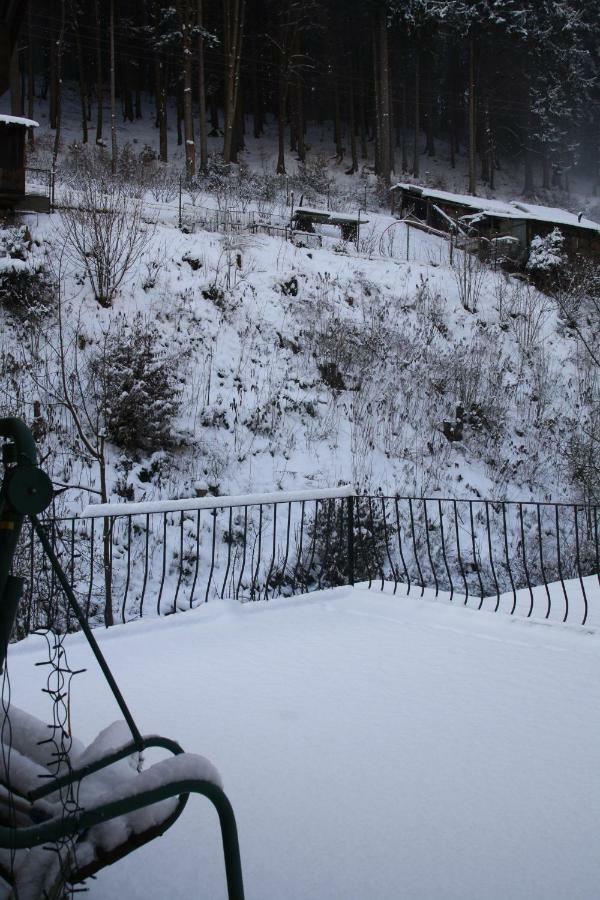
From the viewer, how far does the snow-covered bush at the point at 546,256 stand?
19391 millimetres

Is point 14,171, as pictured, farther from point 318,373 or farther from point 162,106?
point 162,106

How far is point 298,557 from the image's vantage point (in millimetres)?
7637

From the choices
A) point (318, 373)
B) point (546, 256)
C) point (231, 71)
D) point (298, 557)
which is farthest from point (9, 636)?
point (231, 71)

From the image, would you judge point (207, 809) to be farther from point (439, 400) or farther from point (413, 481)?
point (439, 400)

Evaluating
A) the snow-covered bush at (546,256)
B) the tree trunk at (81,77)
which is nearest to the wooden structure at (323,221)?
the snow-covered bush at (546,256)

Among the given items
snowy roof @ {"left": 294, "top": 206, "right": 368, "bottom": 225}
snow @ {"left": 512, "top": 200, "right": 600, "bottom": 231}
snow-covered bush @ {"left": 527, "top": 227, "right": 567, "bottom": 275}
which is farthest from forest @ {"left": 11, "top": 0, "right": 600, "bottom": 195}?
snow-covered bush @ {"left": 527, "top": 227, "right": 567, "bottom": 275}

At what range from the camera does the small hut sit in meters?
13.6

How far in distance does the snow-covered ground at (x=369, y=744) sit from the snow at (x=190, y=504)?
0.91 metres

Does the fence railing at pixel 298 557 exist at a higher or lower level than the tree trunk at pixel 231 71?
Answer: lower

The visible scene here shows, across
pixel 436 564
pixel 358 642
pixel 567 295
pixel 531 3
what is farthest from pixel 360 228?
pixel 358 642

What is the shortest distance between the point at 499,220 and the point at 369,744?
23409 mm

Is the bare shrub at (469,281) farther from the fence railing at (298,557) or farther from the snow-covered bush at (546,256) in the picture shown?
the fence railing at (298,557)

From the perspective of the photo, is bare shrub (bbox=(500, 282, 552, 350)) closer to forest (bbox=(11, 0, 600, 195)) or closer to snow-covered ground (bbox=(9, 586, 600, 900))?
forest (bbox=(11, 0, 600, 195))

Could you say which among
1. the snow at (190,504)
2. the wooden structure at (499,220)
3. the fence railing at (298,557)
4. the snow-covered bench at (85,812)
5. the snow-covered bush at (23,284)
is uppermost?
the wooden structure at (499,220)
